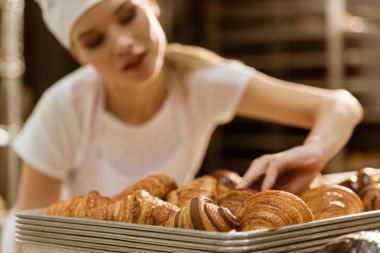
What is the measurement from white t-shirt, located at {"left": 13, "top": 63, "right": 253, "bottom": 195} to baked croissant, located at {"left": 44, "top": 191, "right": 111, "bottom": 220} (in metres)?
0.90

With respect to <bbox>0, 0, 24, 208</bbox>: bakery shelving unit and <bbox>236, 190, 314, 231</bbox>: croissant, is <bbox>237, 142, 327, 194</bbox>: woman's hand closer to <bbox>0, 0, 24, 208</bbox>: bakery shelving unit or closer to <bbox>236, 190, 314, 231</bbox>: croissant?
<bbox>236, 190, 314, 231</bbox>: croissant

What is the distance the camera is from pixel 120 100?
1.84 m

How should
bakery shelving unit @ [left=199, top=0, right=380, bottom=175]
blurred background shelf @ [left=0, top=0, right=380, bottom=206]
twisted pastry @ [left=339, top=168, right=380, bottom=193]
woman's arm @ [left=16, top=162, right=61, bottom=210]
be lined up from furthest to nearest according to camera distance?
bakery shelving unit @ [left=199, top=0, right=380, bottom=175], blurred background shelf @ [left=0, top=0, right=380, bottom=206], woman's arm @ [left=16, top=162, right=61, bottom=210], twisted pastry @ [left=339, top=168, right=380, bottom=193]

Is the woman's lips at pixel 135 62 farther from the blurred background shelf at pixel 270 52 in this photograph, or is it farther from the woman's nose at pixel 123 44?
the blurred background shelf at pixel 270 52

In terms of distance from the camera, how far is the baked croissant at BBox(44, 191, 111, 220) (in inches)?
32.5

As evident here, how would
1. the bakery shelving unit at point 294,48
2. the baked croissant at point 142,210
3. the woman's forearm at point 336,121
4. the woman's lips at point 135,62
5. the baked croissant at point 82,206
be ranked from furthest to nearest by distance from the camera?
the bakery shelving unit at point 294,48, the woman's lips at point 135,62, the woman's forearm at point 336,121, the baked croissant at point 82,206, the baked croissant at point 142,210

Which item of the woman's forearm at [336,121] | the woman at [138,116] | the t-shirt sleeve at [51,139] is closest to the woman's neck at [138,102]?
the woman at [138,116]

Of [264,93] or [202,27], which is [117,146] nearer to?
[264,93]

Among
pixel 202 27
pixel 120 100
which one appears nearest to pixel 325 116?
pixel 120 100

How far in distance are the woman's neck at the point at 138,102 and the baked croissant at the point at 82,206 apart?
0.94 metres

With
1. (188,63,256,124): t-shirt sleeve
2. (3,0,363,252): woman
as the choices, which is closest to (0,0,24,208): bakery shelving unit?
(3,0,363,252): woman

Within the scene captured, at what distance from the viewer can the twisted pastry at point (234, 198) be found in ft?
2.60

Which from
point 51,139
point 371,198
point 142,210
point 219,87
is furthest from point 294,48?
point 142,210

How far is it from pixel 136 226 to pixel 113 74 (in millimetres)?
911
